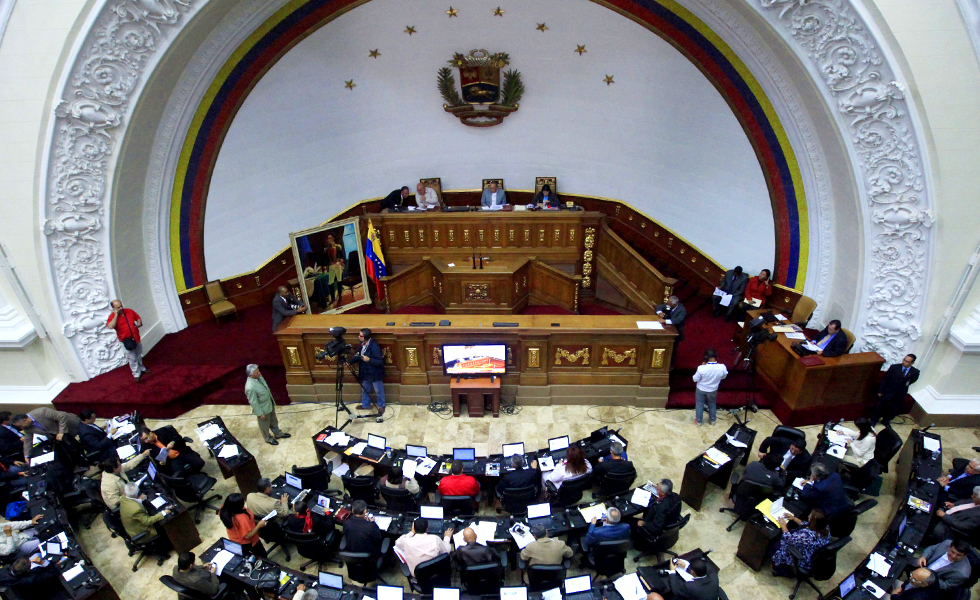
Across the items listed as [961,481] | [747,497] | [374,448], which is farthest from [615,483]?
[961,481]

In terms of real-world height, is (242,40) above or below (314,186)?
above

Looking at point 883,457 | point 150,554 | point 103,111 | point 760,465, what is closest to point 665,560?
point 760,465

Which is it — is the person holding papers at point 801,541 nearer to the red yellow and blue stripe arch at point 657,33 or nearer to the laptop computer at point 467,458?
the laptop computer at point 467,458

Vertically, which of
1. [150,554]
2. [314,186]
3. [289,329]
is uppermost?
[314,186]

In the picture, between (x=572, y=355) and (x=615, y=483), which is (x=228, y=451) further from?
(x=572, y=355)

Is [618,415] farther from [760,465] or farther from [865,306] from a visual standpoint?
[865,306]

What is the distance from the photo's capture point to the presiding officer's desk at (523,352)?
7.61 meters

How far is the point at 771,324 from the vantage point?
8078 millimetres

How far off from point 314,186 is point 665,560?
10.1 metres

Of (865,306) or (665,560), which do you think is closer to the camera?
(665,560)

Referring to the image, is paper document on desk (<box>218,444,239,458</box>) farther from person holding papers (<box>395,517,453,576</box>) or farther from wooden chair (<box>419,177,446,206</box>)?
wooden chair (<box>419,177,446,206</box>)

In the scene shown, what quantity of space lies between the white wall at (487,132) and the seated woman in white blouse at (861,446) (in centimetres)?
411

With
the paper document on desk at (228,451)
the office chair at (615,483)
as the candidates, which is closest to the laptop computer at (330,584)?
the paper document on desk at (228,451)

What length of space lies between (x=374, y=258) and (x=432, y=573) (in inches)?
265
